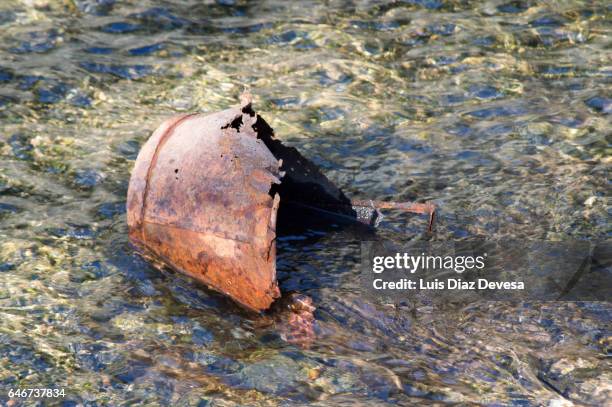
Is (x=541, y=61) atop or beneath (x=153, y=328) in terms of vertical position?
atop

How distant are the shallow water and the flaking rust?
21cm

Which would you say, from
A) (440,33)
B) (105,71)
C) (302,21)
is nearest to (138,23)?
(105,71)

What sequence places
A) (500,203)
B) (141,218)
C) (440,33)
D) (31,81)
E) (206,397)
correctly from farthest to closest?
(440,33) → (31,81) → (500,203) → (141,218) → (206,397)

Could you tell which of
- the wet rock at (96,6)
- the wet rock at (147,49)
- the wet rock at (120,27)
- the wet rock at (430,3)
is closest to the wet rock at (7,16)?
the wet rock at (96,6)

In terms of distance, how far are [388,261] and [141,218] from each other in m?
1.37

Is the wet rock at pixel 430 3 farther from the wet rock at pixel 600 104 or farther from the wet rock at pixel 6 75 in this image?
the wet rock at pixel 6 75

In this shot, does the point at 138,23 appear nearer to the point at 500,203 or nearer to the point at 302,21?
the point at 302,21

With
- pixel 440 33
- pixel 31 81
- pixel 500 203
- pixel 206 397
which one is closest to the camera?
pixel 206 397

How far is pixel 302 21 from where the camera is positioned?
24.5 feet

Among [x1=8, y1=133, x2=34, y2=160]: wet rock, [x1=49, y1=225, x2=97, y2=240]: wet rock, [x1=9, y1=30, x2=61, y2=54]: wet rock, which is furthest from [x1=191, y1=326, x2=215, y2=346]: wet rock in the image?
[x1=9, y1=30, x2=61, y2=54]: wet rock

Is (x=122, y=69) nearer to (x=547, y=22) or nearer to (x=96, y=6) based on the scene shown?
(x=96, y=6)

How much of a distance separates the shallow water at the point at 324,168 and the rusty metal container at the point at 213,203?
210 millimetres

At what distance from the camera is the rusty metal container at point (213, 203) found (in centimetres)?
397

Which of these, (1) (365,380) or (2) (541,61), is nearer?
(1) (365,380)
